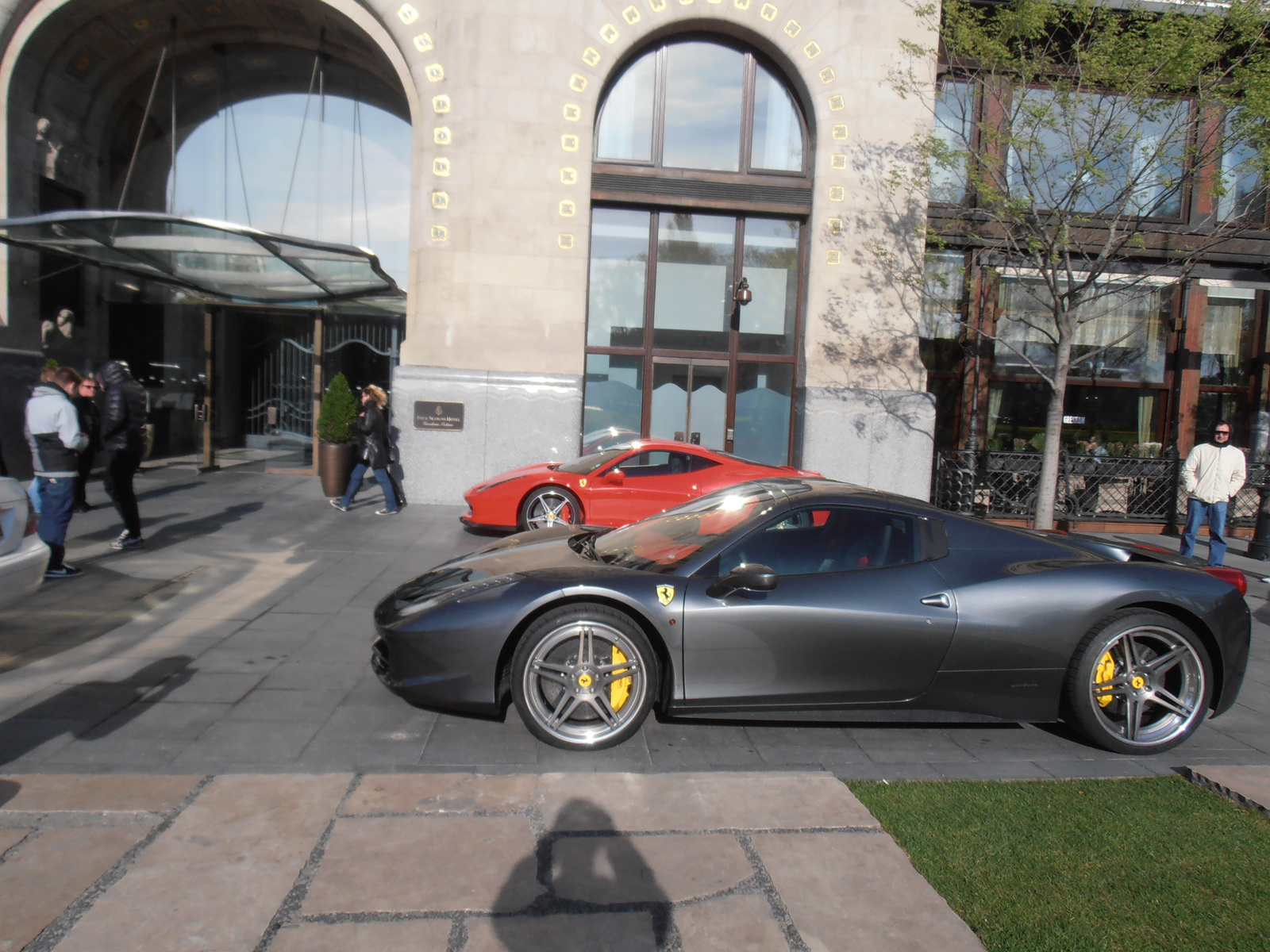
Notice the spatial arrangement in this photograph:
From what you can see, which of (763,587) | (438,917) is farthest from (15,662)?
(763,587)

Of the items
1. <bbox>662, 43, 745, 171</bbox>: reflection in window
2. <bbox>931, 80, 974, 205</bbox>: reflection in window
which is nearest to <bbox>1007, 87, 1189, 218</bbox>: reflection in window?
<bbox>931, 80, 974, 205</bbox>: reflection in window

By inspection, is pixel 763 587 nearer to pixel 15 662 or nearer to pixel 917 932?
pixel 917 932

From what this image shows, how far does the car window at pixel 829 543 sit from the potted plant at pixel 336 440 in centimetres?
907

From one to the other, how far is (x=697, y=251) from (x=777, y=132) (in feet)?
7.13

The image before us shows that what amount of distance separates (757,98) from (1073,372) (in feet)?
21.4

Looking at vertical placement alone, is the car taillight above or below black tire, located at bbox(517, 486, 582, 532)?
above

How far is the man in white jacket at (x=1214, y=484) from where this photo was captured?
941 centimetres

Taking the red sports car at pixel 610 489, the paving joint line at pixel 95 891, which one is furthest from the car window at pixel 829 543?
the red sports car at pixel 610 489

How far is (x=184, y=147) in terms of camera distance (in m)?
14.6

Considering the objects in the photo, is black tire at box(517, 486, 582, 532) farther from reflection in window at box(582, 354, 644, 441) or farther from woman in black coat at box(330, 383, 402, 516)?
reflection in window at box(582, 354, 644, 441)

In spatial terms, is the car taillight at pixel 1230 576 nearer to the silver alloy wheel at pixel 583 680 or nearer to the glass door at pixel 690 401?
the silver alloy wheel at pixel 583 680

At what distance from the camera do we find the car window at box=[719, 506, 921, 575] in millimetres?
4211

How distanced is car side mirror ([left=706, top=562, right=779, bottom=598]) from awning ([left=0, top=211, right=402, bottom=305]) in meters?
8.28

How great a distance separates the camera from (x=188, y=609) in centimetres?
630
